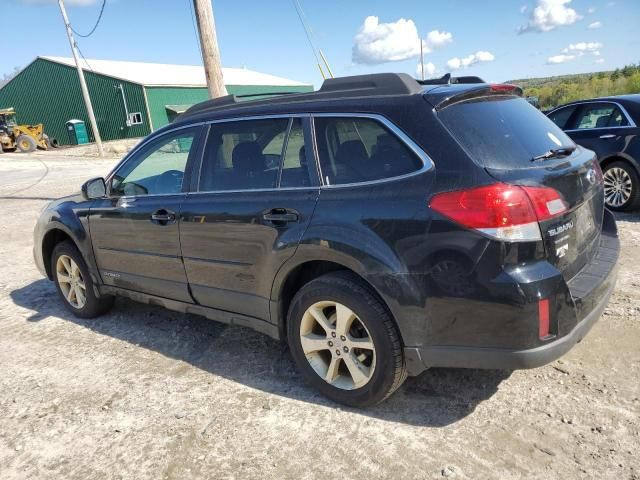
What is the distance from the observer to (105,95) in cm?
3338

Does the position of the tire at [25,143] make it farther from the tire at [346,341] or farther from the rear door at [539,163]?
the rear door at [539,163]

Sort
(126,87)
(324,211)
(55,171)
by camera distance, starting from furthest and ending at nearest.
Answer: (126,87) → (55,171) → (324,211)

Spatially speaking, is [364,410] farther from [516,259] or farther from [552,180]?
[552,180]

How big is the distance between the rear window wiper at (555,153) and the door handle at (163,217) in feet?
7.87

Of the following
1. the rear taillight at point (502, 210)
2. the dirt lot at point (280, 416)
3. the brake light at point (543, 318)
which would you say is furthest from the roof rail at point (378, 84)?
the dirt lot at point (280, 416)

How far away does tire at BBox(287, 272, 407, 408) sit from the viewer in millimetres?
2678

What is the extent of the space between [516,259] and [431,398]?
1120 mm

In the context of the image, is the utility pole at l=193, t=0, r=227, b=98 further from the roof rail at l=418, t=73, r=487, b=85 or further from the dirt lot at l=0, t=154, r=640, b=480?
the roof rail at l=418, t=73, r=487, b=85

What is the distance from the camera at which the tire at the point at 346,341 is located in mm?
2678

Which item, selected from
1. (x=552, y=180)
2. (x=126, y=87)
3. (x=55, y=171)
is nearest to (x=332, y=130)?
(x=552, y=180)

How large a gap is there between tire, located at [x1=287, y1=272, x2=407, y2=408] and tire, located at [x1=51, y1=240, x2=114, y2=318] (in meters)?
2.39

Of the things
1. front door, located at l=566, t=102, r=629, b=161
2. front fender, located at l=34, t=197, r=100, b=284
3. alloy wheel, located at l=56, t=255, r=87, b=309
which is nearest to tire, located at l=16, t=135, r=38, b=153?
front fender, located at l=34, t=197, r=100, b=284

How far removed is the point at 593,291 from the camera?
8.47ft

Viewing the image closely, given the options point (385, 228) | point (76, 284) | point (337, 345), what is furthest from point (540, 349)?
point (76, 284)
